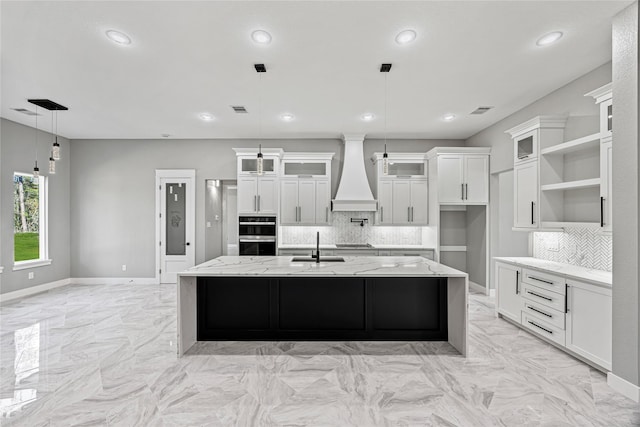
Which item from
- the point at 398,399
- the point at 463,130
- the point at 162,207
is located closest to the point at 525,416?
the point at 398,399

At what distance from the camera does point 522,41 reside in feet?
9.64

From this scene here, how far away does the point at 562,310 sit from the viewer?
3.29m

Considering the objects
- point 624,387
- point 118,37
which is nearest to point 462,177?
point 624,387

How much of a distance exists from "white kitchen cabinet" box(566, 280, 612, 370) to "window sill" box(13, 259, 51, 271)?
809 centimetres

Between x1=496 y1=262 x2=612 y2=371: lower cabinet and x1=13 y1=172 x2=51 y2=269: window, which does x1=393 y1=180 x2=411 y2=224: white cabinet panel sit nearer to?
x1=496 y1=262 x2=612 y2=371: lower cabinet

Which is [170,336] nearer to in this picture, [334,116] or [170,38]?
[170,38]

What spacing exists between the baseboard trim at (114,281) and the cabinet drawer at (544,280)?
6.61 meters

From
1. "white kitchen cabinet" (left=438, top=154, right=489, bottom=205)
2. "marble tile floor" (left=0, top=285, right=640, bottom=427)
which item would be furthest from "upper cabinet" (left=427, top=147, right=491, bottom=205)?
"marble tile floor" (left=0, top=285, right=640, bottom=427)

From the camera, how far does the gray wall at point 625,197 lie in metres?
2.39

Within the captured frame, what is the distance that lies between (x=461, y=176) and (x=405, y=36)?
11.9 ft

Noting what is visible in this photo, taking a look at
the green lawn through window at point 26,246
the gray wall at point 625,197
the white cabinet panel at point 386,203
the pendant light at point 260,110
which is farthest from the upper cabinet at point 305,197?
the green lawn through window at point 26,246

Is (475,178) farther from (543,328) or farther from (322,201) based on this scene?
(543,328)

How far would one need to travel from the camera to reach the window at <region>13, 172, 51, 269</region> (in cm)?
562

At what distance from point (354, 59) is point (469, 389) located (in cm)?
324
